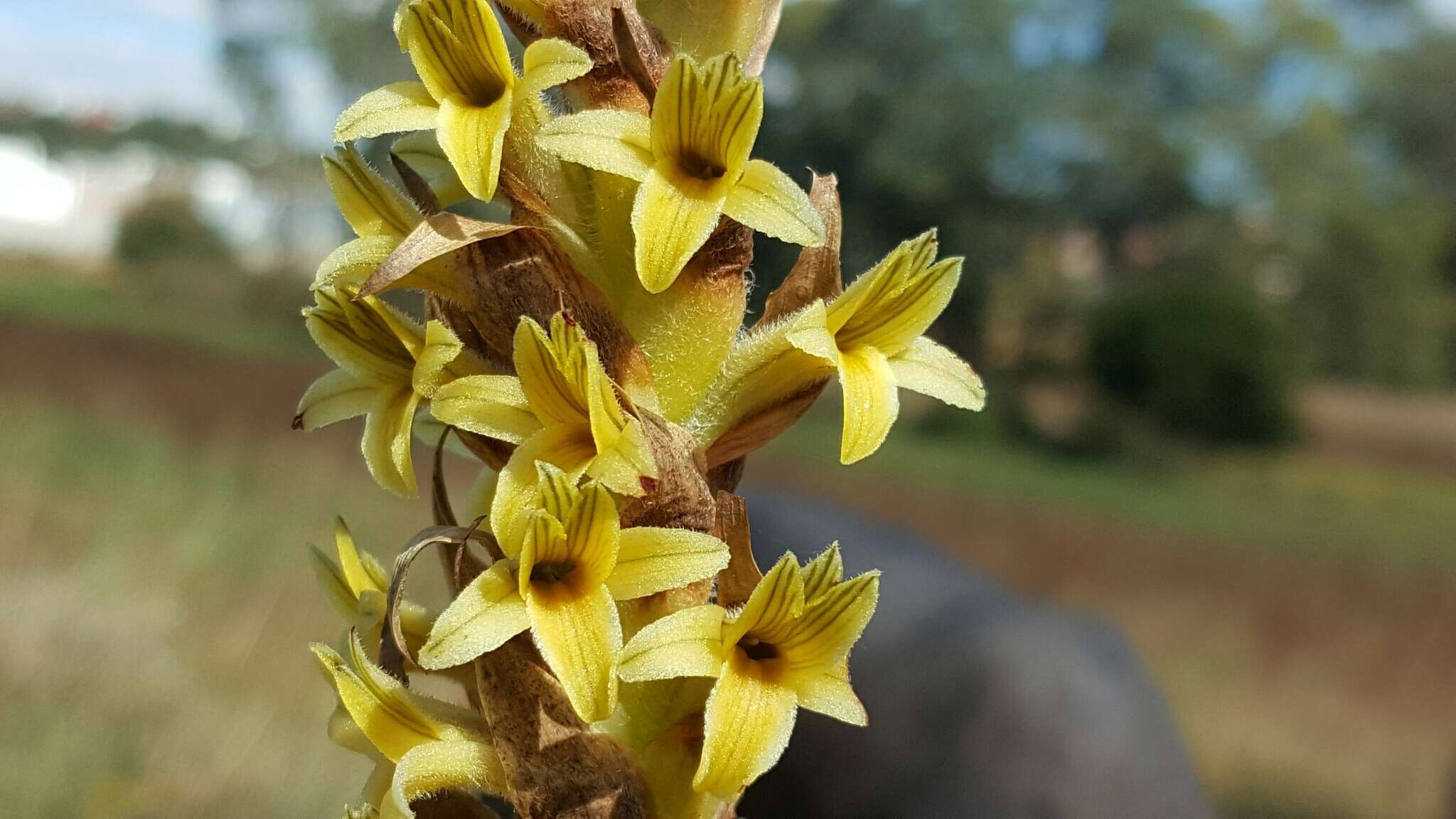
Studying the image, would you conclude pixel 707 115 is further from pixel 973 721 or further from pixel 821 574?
pixel 973 721

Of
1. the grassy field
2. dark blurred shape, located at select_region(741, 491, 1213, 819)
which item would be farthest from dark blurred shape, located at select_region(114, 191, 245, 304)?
dark blurred shape, located at select_region(741, 491, 1213, 819)

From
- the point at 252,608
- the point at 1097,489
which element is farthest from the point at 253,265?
the point at 252,608

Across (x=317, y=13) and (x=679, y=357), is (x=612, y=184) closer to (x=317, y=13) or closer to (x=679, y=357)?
(x=679, y=357)

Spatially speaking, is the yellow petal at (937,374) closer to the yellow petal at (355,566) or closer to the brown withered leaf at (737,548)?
the brown withered leaf at (737,548)

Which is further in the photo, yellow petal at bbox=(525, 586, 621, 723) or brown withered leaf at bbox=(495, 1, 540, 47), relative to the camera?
brown withered leaf at bbox=(495, 1, 540, 47)

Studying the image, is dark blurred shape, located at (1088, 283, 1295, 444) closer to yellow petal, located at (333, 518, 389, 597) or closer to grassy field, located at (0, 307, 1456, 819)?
grassy field, located at (0, 307, 1456, 819)

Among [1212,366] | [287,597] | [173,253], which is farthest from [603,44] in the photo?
[173,253]
